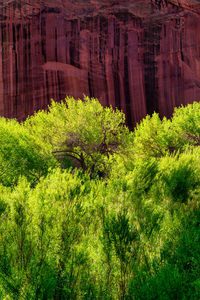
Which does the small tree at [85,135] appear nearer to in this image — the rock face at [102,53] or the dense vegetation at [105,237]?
the dense vegetation at [105,237]

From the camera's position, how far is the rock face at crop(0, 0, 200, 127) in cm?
3588

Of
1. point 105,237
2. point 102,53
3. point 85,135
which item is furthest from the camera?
point 102,53

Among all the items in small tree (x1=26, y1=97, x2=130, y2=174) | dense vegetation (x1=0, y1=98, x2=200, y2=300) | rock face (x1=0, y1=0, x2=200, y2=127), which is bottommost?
dense vegetation (x1=0, y1=98, x2=200, y2=300)

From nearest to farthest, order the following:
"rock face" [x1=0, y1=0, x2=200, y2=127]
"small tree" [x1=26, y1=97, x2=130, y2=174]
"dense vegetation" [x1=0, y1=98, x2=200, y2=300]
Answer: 1. "dense vegetation" [x1=0, y1=98, x2=200, y2=300]
2. "small tree" [x1=26, y1=97, x2=130, y2=174]
3. "rock face" [x1=0, y1=0, x2=200, y2=127]

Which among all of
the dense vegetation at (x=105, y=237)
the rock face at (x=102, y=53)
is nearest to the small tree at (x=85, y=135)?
the dense vegetation at (x=105, y=237)

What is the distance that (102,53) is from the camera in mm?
37531

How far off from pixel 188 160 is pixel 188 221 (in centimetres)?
339

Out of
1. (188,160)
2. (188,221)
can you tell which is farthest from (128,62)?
(188,221)

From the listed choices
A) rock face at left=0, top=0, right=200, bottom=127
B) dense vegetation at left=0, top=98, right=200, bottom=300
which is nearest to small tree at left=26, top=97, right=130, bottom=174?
dense vegetation at left=0, top=98, right=200, bottom=300

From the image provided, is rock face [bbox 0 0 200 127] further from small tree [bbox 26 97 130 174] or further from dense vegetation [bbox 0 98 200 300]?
dense vegetation [bbox 0 98 200 300]

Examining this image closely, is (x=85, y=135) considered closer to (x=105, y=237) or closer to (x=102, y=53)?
(x=105, y=237)

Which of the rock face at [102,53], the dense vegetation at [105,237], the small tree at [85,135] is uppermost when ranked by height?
the rock face at [102,53]

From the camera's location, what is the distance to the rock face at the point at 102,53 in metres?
35.9

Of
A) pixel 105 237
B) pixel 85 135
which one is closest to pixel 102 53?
pixel 85 135
